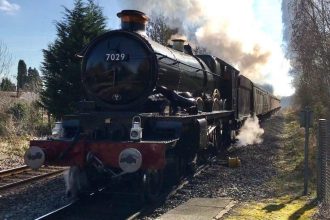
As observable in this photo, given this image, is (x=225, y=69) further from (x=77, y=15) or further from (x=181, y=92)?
(x=77, y=15)

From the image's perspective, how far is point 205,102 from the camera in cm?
1103

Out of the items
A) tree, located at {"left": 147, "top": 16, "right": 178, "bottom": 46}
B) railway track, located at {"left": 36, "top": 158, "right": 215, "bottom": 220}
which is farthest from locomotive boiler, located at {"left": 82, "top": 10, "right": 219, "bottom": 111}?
tree, located at {"left": 147, "top": 16, "right": 178, "bottom": 46}

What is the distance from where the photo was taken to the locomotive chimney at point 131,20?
334 inches

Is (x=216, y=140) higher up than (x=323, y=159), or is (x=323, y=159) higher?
(x=216, y=140)

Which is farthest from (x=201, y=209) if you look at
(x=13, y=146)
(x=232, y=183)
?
(x=13, y=146)

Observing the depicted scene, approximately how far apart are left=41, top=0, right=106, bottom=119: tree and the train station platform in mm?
10919

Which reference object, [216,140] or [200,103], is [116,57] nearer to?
[200,103]

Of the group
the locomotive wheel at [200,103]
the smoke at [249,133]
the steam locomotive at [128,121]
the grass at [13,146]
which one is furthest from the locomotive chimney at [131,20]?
the smoke at [249,133]

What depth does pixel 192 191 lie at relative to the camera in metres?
8.49

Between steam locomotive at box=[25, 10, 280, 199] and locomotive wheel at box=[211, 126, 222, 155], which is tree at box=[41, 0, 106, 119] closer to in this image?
locomotive wheel at box=[211, 126, 222, 155]

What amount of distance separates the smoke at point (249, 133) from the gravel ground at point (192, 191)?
20.1ft

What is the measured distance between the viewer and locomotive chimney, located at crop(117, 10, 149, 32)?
27.8ft

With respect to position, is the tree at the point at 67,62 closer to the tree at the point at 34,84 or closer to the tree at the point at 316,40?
the tree at the point at 34,84

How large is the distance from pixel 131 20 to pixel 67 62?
1024cm
